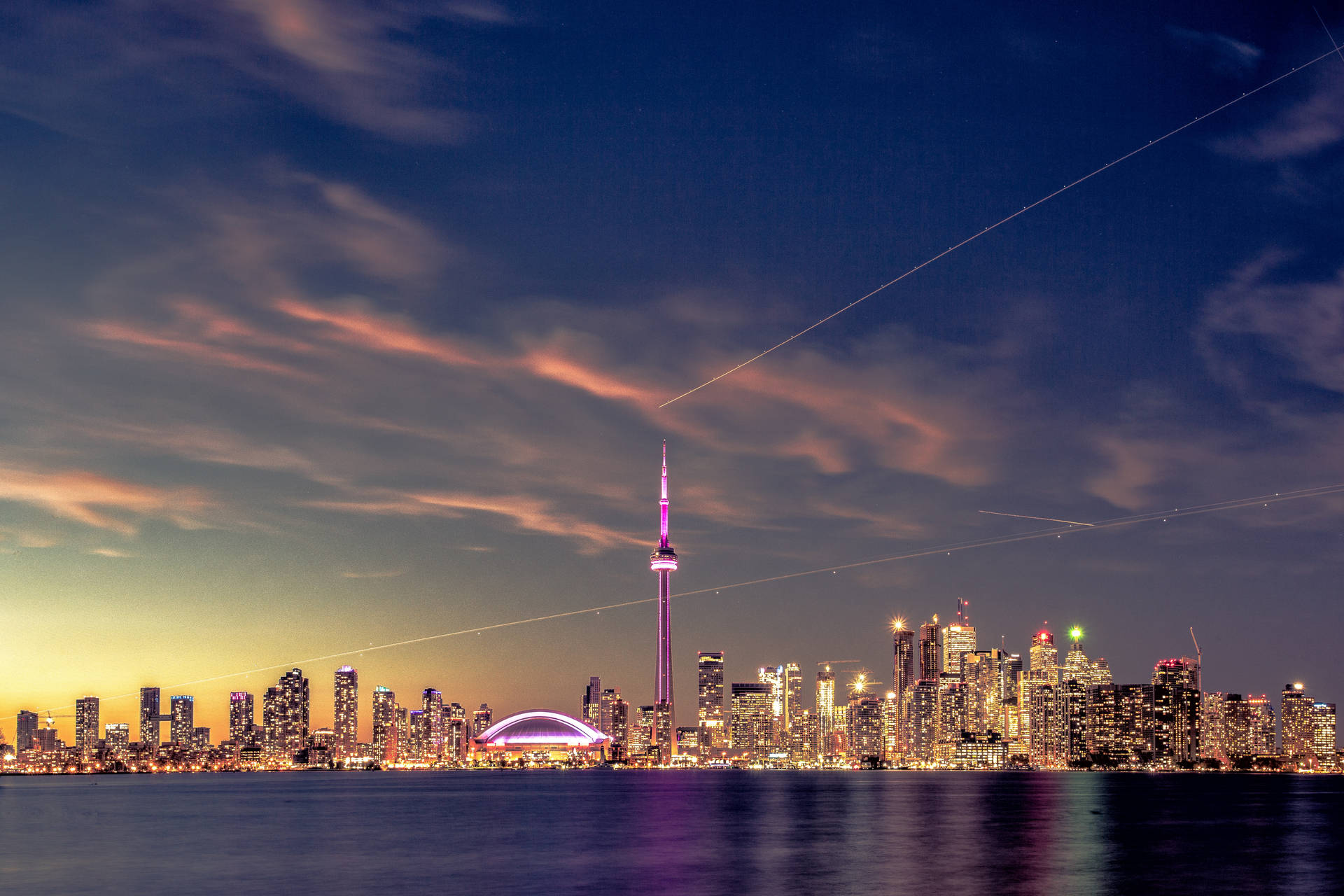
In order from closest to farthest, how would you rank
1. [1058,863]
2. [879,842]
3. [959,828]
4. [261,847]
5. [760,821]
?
[1058,863]
[261,847]
[879,842]
[959,828]
[760,821]

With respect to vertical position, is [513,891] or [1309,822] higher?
[513,891]

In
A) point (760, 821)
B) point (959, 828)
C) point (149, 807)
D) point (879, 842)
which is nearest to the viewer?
point (879, 842)

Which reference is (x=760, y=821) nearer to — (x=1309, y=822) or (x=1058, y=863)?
(x=1058, y=863)

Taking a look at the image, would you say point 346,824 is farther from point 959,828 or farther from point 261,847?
point 959,828

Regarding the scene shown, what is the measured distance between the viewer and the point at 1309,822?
161750 millimetres

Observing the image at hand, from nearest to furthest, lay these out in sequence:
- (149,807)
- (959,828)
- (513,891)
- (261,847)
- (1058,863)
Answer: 1. (513,891)
2. (1058,863)
3. (261,847)
4. (959,828)
5. (149,807)

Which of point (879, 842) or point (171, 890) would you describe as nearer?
point (171, 890)

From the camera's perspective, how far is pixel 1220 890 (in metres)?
84.6

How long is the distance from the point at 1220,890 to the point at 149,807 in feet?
503

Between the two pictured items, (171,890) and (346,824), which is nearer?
(171,890)

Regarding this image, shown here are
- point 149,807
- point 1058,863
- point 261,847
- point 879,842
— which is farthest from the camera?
point 149,807

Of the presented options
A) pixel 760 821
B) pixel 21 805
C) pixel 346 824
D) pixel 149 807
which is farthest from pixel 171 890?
pixel 21 805

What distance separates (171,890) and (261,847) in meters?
30.4

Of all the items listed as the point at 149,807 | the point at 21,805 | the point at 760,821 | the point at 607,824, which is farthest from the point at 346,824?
the point at 21,805
